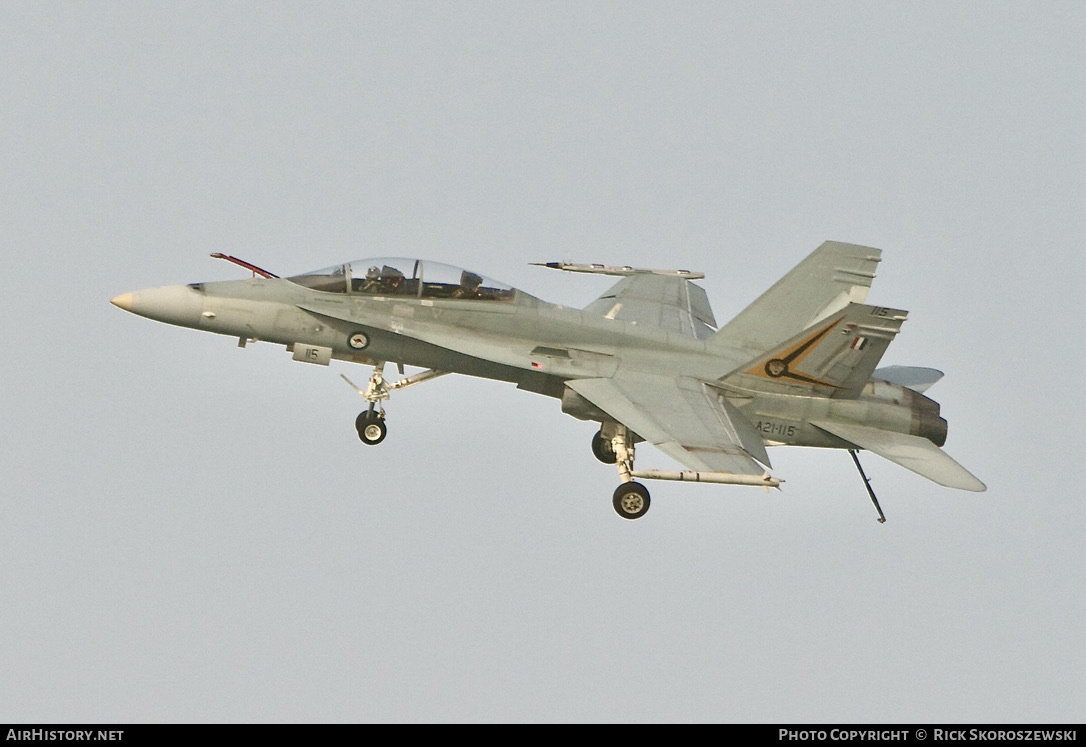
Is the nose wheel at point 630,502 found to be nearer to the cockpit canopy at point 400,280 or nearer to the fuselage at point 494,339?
the fuselage at point 494,339

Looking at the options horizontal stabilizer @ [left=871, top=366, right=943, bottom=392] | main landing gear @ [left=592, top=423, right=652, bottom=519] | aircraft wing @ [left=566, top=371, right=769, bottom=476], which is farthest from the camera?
horizontal stabilizer @ [left=871, top=366, right=943, bottom=392]

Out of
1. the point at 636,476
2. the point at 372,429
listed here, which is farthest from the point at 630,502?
the point at 372,429

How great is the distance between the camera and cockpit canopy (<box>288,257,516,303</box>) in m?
20.9

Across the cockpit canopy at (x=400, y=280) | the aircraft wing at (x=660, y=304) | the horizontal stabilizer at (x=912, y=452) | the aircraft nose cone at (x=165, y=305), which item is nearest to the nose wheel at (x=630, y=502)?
the horizontal stabilizer at (x=912, y=452)

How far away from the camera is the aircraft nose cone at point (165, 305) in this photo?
2041 cm

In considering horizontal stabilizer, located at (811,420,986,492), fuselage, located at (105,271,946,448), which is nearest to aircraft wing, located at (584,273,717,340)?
fuselage, located at (105,271,946,448)

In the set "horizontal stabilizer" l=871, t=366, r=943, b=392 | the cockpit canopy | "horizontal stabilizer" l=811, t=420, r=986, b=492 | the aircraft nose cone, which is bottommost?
"horizontal stabilizer" l=811, t=420, r=986, b=492

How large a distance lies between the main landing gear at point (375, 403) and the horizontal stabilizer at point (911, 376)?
683 cm

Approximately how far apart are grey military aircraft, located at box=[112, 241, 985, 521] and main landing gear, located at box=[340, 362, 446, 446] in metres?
0.02

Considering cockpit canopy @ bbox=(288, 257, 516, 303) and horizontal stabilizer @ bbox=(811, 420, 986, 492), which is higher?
cockpit canopy @ bbox=(288, 257, 516, 303)

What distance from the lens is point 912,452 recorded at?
21.0 meters

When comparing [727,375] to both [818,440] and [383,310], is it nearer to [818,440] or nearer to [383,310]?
[818,440]

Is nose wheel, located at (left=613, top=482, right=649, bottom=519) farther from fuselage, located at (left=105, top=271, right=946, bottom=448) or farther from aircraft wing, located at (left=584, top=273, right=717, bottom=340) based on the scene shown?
aircraft wing, located at (left=584, top=273, right=717, bottom=340)

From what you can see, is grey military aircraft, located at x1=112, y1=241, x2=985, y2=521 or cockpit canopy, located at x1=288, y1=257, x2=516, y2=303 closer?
grey military aircraft, located at x1=112, y1=241, x2=985, y2=521
